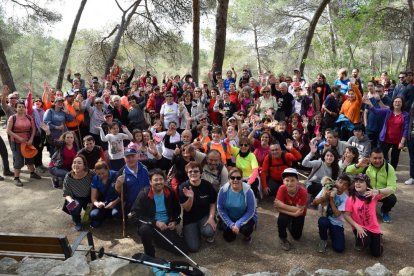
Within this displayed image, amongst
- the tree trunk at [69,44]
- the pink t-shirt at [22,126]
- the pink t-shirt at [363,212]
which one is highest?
the tree trunk at [69,44]

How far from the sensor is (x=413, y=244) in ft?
15.3

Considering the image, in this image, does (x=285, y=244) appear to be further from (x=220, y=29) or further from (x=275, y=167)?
(x=220, y=29)

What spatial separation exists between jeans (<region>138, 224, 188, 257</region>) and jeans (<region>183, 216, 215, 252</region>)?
0.08 metres

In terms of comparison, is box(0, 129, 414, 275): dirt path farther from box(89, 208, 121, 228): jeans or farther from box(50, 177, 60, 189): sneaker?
box(50, 177, 60, 189): sneaker

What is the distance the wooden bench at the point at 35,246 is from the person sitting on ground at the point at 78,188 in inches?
57.8

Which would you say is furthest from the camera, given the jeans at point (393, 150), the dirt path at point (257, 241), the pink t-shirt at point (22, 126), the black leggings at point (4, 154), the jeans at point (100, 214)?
the black leggings at point (4, 154)

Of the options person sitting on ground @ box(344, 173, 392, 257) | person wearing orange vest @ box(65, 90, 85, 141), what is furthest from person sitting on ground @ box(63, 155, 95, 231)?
person sitting on ground @ box(344, 173, 392, 257)

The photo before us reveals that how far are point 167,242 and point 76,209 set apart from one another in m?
1.61

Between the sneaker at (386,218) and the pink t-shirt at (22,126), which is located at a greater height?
the pink t-shirt at (22,126)

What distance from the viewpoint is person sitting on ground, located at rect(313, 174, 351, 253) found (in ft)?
14.8

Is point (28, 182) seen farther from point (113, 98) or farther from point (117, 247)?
point (117, 247)

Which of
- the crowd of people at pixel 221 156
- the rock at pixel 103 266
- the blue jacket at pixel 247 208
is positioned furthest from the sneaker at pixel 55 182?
the blue jacket at pixel 247 208

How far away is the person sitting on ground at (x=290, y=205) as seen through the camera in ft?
15.1

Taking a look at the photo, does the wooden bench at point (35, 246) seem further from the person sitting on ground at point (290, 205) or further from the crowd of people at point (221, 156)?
the person sitting on ground at point (290, 205)
